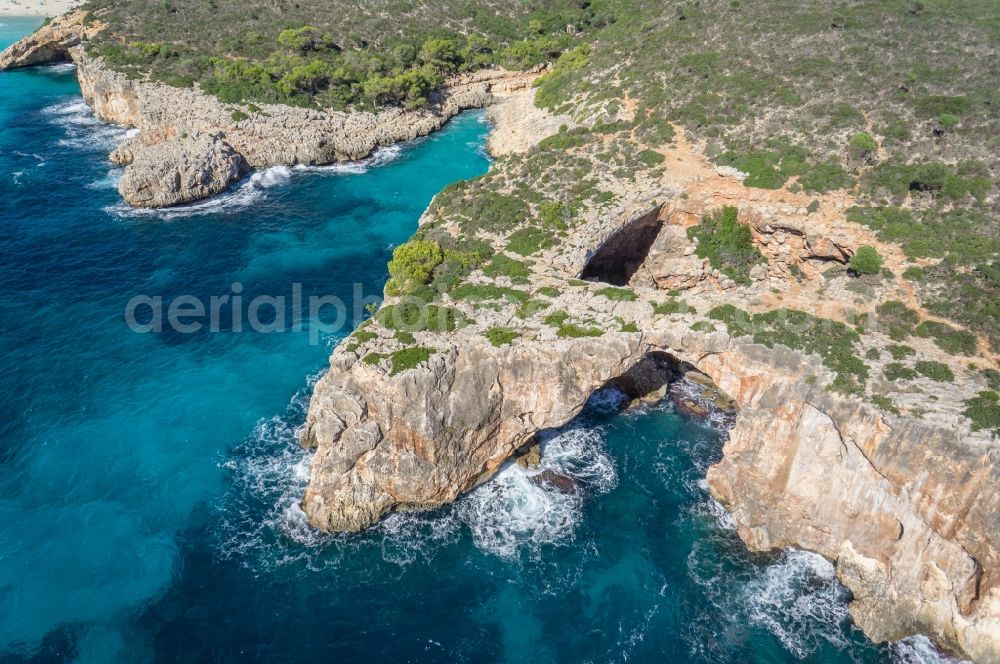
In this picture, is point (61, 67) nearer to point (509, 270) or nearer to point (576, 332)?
point (509, 270)

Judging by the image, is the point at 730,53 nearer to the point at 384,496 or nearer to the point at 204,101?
the point at 384,496

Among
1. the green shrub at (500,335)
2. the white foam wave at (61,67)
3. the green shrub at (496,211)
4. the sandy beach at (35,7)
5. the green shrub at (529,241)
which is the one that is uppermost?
the sandy beach at (35,7)

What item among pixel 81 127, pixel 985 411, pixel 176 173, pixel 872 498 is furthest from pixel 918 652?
pixel 81 127

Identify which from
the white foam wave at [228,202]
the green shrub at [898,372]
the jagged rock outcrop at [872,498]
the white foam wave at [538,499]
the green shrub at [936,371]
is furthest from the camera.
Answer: the white foam wave at [228,202]

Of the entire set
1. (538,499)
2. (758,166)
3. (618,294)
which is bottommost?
(538,499)

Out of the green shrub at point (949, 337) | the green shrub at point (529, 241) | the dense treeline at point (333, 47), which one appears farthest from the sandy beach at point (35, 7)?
the green shrub at point (949, 337)

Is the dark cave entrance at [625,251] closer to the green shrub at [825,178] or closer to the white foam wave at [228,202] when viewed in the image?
the green shrub at [825,178]

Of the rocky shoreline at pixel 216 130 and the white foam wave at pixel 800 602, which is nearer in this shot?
the white foam wave at pixel 800 602
